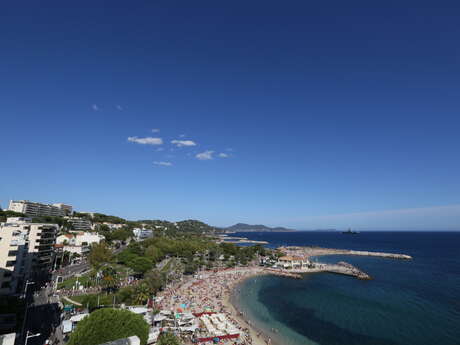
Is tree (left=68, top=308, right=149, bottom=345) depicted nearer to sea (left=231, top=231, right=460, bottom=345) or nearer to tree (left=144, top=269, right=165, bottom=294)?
sea (left=231, top=231, right=460, bottom=345)

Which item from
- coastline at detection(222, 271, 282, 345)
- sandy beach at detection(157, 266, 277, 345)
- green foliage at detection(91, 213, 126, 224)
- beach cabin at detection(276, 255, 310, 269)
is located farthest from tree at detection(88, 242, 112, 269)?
green foliage at detection(91, 213, 126, 224)

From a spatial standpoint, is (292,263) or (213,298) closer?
(213,298)

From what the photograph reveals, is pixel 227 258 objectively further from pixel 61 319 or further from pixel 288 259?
pixel 61 319

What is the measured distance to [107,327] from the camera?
2297 cm

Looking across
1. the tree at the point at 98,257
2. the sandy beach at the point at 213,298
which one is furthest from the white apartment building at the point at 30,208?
the sandy beach at the point at 213,298

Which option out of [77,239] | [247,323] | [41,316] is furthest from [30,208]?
[247,323]

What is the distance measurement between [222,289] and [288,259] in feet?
138

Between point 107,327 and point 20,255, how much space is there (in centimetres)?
3275

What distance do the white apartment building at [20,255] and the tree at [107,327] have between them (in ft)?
89.3

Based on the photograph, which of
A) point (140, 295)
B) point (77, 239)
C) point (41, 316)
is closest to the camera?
point (41, 316)

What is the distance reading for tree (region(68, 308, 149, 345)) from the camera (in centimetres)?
2189

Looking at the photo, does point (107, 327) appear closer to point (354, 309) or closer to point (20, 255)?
point (20, 255)

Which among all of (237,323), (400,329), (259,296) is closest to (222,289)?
(259,296)

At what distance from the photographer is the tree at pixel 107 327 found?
71.8ft
